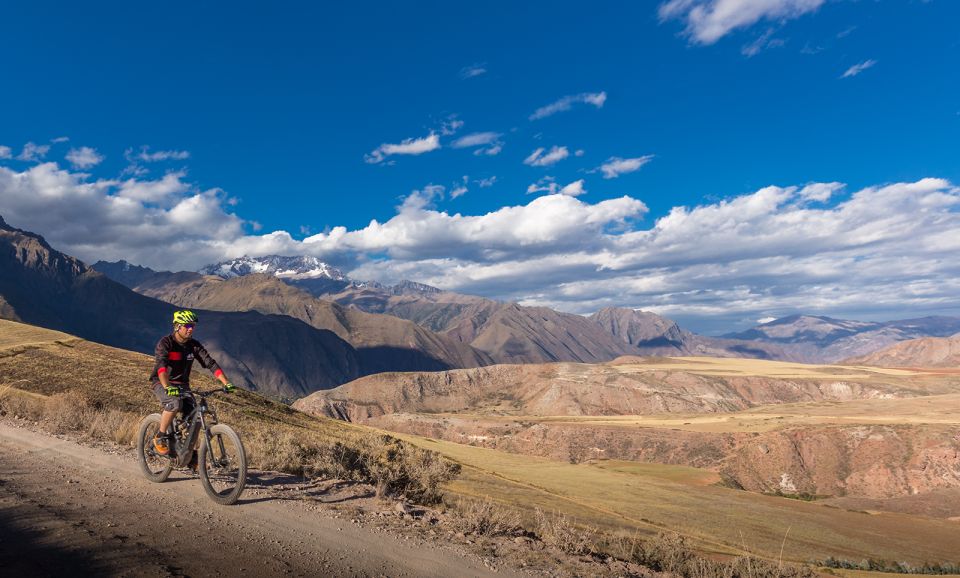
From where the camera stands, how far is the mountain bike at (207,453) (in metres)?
9.26

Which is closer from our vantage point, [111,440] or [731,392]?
[111,440]

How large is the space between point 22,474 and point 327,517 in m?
6.14

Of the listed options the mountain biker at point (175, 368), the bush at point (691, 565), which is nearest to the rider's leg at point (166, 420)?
the mountain biker at point (175, 368)

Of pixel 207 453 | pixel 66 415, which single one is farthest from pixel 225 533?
pixel 66 415

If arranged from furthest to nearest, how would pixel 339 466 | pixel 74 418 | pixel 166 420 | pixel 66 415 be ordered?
pixel 66 415 < pixel 74 418 < pixel 339 466 < pixel 166 420

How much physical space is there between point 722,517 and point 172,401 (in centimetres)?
4258

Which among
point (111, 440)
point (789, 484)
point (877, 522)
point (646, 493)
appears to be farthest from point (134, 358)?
point (789, 484)

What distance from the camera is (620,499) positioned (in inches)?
1780

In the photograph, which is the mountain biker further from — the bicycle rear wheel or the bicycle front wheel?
the bicycle front wheel

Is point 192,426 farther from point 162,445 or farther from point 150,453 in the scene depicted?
point 150,453

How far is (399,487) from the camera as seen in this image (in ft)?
44.1

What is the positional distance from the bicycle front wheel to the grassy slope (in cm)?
1710

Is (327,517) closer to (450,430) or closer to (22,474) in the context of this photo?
(22,474)

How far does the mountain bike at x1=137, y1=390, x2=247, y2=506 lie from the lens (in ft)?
30.4
